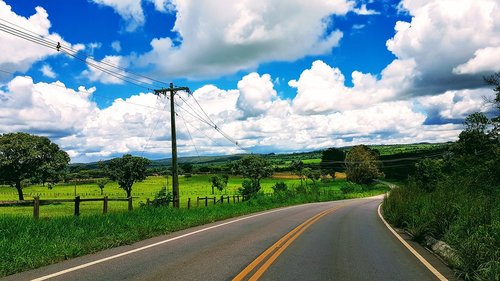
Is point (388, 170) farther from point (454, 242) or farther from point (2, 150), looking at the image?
point (454, 242)

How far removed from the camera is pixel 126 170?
72562 mm

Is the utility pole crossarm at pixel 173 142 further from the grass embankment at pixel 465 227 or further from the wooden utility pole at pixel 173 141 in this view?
the grass embankment at pixel 465 227

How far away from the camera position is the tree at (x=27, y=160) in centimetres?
5803

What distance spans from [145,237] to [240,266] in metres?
5.30

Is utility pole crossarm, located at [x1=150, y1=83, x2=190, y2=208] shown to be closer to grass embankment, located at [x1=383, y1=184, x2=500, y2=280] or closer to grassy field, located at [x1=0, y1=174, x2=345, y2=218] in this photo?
grassy field, located at [x1=0, y1=174, x2=345, y2=218]

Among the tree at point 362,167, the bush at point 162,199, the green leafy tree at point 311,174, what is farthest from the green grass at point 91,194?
the tree at point 362,167

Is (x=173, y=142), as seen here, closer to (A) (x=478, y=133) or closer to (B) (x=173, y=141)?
(B) (x=173, y=141)

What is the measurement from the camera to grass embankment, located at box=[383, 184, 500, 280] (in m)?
6.86

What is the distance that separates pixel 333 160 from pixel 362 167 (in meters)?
38.4

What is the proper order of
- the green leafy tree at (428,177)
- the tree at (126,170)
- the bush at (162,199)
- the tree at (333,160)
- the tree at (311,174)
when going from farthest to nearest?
the tree at (333,160), the tree at (311,174), the tree at (126,170), the bush at (162,199), the green leafy tree at (428,177)

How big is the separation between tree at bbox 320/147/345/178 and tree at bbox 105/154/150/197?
276 feet

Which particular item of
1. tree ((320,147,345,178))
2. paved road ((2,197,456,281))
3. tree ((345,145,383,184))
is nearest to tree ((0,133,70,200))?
paved road ((2,197,456,281))

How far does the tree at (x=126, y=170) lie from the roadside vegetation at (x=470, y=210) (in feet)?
200

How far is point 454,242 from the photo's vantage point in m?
8.42
